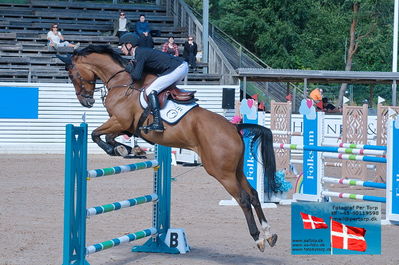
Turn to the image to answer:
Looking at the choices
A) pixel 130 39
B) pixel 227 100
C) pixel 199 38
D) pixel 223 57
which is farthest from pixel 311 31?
pixel 130 39

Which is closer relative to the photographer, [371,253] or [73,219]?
[73,219]

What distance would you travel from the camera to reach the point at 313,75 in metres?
21.8

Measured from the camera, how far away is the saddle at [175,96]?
28.1 ft

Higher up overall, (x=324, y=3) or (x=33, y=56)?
(x=324, y=3)

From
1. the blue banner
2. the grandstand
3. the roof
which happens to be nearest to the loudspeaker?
the roof

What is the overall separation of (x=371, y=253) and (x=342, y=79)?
14.8 metres

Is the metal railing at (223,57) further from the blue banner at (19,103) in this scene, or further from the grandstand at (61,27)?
the blue banner at (19,103)

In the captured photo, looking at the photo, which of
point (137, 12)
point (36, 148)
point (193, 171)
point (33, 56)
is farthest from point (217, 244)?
point (137, 12)

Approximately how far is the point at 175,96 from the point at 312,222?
1.90 m

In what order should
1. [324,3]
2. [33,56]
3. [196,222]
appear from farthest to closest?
[324,3] < [33,56] < [196,222]

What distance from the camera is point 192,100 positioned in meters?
8.59

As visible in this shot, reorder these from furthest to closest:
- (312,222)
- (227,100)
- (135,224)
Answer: (227,100) < (135,224) < (312,222)

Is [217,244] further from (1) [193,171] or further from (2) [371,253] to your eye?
(1) [193,171]

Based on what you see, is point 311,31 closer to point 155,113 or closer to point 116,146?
point 116,146
